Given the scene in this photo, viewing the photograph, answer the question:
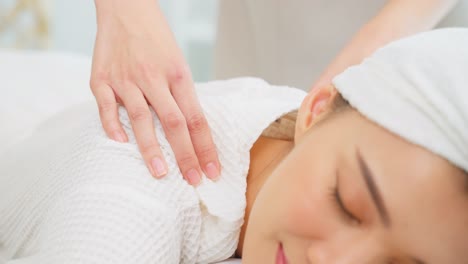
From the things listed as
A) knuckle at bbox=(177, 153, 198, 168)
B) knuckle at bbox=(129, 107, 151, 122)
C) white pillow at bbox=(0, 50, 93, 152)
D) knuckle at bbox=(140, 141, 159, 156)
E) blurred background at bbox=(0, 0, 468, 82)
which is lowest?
blurred background at bbox=(0, 0, 468, 82)

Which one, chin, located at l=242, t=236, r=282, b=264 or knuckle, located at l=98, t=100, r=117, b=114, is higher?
knuckle, located at l=98, t=100, r=117, b=114

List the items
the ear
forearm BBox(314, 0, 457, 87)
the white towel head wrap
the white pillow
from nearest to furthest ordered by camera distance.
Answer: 1. the white towel head wrap
2. the ear
3. forearm BBox(314, 0, 457, 87)
4. the white pillow

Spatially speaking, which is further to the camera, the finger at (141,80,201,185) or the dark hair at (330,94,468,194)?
the finger at (141,80,201,185)

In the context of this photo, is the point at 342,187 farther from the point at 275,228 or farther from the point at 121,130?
the point at 121,130

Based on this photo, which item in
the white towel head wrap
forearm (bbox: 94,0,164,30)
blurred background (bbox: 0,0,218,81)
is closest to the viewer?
the white towel head wrap

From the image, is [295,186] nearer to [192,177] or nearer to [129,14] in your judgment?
[192,177]

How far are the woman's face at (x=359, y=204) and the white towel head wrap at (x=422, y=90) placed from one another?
0.02 meters

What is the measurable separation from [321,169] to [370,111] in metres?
0.11

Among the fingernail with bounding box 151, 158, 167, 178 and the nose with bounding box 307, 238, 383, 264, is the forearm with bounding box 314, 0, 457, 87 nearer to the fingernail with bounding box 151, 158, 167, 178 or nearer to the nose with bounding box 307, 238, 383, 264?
the fingernail with bounding box 151, 158, 167, 178

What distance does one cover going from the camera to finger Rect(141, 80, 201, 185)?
113 centimetres

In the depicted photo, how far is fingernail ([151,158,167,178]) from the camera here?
43.0 inches

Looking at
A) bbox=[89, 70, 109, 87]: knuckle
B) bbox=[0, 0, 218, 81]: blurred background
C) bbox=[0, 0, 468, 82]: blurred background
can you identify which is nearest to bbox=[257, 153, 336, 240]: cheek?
bbox=[89, 70, 109, 87]: knuckle

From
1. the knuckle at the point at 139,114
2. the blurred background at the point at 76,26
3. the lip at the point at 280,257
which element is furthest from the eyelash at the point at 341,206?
the blurred background at the point at 76,26

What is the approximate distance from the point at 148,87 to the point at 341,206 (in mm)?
428
